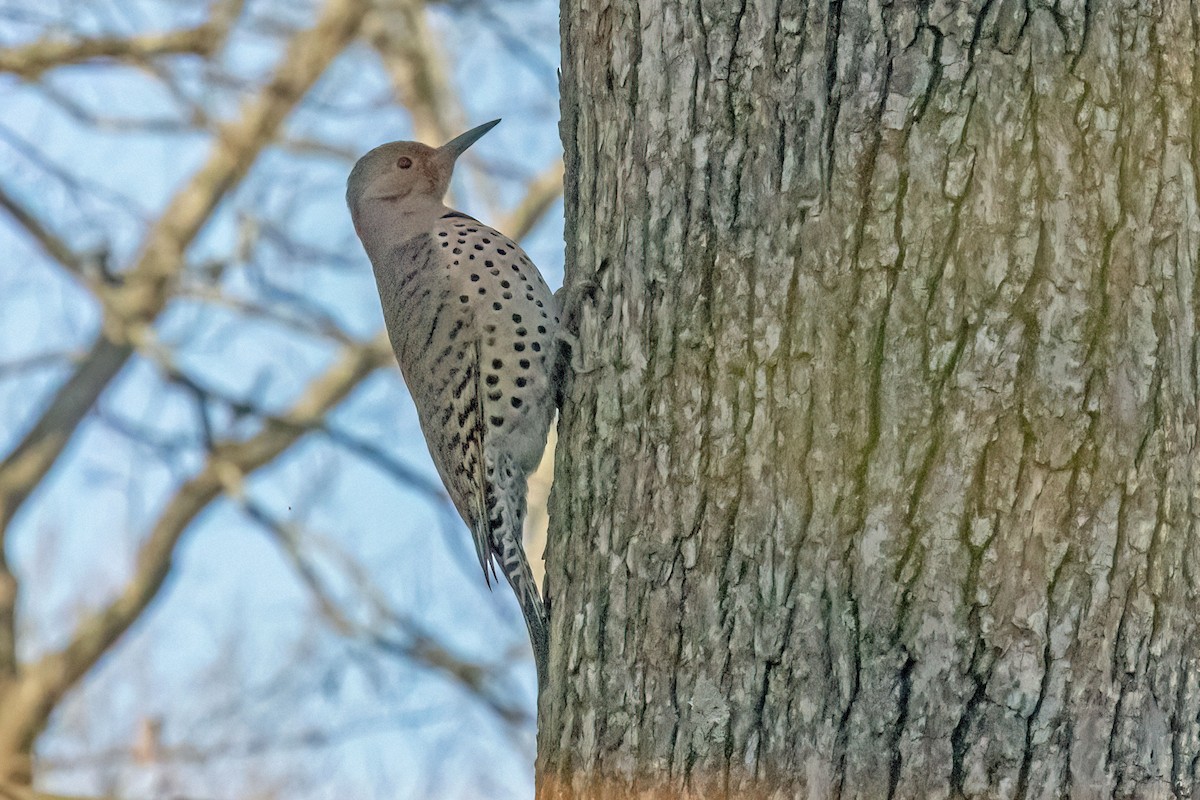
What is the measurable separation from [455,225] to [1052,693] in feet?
8.76

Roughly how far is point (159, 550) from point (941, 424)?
26.9 feet

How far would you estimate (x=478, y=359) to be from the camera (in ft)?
12.6

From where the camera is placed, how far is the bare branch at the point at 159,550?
8.74 metres

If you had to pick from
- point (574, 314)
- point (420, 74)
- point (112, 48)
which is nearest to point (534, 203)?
point (420, 74)

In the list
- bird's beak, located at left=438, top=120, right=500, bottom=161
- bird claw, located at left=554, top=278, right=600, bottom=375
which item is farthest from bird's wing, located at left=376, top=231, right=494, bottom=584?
bird claw, located at left=554, top=278, right=600, bottom=375

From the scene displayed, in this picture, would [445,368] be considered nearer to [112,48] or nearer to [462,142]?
[462,142]

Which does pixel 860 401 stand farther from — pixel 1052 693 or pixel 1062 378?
pixel 1052 693

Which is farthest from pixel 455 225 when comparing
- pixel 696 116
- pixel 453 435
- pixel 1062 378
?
pixel 1062 378

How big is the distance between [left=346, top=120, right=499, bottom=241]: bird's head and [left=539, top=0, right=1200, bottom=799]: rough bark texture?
235cm

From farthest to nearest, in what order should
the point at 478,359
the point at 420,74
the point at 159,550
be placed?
the point at 159,550 < the point at 420,74 < the point at 478,359

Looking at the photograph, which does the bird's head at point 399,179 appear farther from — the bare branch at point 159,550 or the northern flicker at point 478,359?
the bare branch at point 159,550

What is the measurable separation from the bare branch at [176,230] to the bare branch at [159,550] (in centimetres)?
93

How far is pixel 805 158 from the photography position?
2217 millimetres

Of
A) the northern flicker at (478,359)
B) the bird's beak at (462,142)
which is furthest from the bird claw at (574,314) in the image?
the bird's beak at (462,142)
